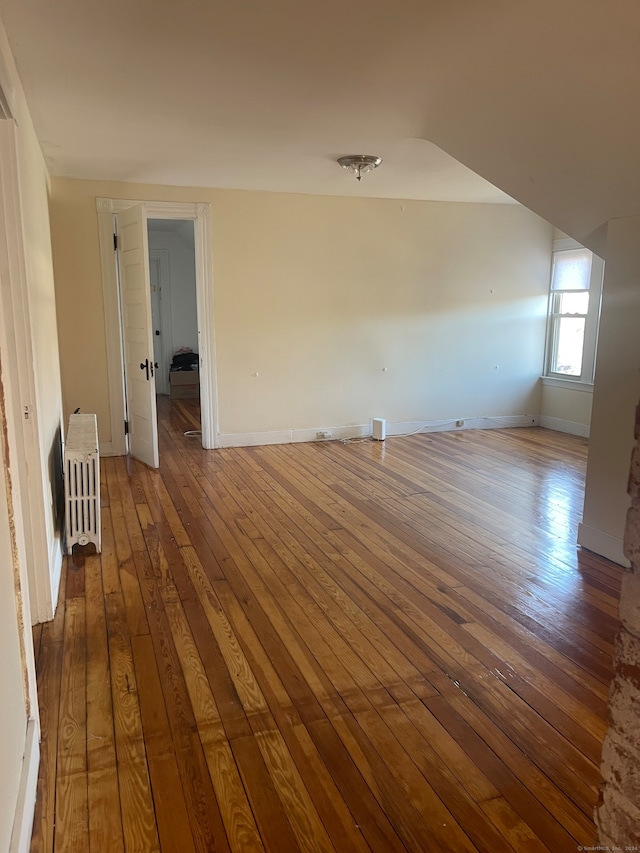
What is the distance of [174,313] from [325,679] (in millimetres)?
8381

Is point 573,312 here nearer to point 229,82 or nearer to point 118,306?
point 118,306

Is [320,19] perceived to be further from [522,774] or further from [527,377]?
[527,377]

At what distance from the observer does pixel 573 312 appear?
274 inches

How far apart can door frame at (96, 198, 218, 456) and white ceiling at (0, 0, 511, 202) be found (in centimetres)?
56

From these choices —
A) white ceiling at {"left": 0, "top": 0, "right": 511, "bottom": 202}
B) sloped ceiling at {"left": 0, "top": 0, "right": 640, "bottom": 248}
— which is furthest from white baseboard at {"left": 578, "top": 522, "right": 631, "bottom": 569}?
white ceiling at {"left": 0, "top": 0, "right": 511, "bottom": 202}

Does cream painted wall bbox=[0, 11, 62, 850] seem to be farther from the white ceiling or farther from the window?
the window

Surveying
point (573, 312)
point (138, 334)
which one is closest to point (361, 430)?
point (138, 334)

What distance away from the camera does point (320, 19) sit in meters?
2.29

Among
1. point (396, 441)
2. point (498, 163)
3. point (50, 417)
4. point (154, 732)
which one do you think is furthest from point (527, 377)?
point (154, 732)

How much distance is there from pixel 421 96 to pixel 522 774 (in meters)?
3.05

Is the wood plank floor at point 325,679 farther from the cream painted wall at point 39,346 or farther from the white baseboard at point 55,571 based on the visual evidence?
the cream painted wall at point 39,346

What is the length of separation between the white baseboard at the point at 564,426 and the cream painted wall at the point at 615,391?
3.51 m

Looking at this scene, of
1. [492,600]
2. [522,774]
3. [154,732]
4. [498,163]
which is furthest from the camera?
[498,163]

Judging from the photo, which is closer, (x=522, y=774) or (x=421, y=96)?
(x=522, y=774)
